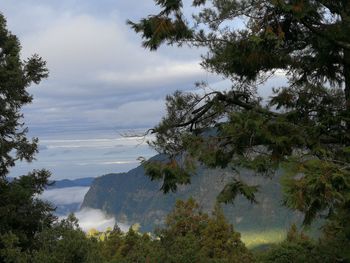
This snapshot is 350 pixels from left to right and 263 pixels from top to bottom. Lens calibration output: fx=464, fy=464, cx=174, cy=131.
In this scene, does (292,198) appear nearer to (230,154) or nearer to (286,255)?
(230,154)

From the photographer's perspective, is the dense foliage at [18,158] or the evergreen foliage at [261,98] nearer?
the evergreen foliage at [261,98]

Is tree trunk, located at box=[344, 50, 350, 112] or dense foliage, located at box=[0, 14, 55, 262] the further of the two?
dense foliage, located at box=[0, 14, 55, 262]

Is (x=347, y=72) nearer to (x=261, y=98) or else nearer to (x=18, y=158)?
(x=261, y=98)

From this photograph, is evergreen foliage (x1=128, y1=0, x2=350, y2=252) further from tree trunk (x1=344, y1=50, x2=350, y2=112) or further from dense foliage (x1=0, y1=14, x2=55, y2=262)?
dense foliage (x1=0, y1=14, x2=55, y2=262)

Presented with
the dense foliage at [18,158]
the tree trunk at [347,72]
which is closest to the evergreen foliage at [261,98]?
the tree trunk at [347,72]

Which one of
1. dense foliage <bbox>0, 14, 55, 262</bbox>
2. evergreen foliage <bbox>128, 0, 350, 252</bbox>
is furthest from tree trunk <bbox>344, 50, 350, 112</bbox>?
dense foliage <bbox>0, 14, 55, 262</bbox>

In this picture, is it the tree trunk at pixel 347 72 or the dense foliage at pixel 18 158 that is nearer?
the tree trunk at pixel 347 72

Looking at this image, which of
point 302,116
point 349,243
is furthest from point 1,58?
point 349,243

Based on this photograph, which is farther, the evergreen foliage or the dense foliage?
the dense foliage

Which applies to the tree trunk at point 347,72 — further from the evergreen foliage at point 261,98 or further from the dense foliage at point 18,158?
the dense foliage at point 18,158

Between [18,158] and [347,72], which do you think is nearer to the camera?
[347,72]

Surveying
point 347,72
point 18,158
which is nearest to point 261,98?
point 347,72

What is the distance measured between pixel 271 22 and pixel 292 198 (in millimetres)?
5185

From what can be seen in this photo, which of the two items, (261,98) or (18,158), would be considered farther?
(18,158)
